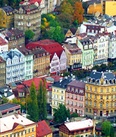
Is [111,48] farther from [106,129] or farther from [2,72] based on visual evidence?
[106,129]

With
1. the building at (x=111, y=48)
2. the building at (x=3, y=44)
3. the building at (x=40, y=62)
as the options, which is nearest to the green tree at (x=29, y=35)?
the building at (x=3, y=44)

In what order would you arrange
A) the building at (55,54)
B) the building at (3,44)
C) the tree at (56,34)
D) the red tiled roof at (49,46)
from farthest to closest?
the tree at (56,34) → the red tiled roof at (49,46) → the building at (55,54) → the building at (3,44)

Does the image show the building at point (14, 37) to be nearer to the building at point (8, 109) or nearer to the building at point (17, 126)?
the building at point (8, 109)

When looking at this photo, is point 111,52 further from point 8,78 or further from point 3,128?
point 3,128

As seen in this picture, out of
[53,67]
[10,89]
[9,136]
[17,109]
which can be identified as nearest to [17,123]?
[9,136]

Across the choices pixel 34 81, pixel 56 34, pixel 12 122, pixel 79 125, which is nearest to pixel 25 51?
pixel 34 81

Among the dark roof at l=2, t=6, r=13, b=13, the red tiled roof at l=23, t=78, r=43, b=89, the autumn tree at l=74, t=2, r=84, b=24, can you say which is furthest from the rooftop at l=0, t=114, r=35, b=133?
the autumn tree at l=74, t=2, r=84, b=24
